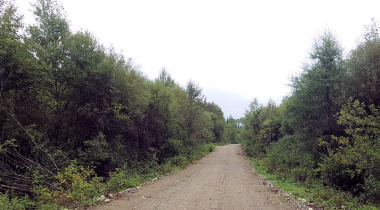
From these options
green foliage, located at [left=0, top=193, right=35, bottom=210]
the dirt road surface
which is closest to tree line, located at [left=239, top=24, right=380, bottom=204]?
the dirt road surface

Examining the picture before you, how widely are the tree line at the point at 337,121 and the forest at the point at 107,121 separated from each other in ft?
0.18

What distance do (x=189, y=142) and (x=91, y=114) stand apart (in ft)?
48.8

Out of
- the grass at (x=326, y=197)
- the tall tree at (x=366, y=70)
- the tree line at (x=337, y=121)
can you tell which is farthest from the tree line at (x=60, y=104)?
the tall tree at (x=366, y=70)

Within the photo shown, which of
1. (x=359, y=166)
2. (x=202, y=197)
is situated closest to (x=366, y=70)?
(x=359, y=166)

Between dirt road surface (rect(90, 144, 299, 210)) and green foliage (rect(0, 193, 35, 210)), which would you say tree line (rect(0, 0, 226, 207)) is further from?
dirt road surface (rect(90, 144, 299, 210))

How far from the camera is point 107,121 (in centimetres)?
1370

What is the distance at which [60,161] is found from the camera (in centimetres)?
1055

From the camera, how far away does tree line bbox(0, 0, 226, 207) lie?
9211mm

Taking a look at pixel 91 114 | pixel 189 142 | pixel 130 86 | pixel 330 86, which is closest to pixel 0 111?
pixel 91 114

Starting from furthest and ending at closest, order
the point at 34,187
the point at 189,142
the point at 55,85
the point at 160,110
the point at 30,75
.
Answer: the point at 189,142
the point at 160,110
the point at 55,85
the point at 30,75
the point at 34,187

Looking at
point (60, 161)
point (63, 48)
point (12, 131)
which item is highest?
point (63, 48)

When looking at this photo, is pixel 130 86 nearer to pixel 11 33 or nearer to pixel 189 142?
pixel 11 33

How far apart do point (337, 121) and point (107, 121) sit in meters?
11.2

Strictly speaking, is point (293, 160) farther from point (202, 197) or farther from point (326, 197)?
point (202, 197)
